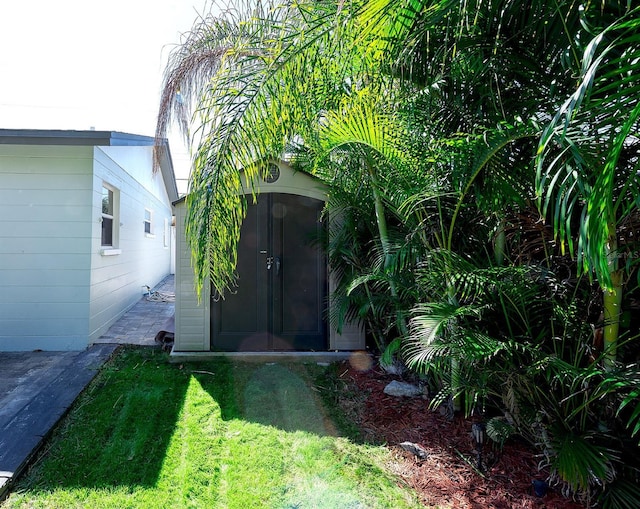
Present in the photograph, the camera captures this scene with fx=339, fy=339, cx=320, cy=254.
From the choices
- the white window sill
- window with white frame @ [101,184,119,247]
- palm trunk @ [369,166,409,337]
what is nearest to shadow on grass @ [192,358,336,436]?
palm trunk @ [369,166,409,337]

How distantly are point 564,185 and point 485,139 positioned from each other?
0.66 metres

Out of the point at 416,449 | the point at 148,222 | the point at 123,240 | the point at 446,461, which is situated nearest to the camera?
the point at 446,461

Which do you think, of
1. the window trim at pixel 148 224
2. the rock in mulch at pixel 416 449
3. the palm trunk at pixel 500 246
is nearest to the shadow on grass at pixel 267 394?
the rock in mulch at pixel 416 449

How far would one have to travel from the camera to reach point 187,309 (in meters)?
4.70

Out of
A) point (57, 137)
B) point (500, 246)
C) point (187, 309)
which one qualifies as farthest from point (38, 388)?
point (500, 246)

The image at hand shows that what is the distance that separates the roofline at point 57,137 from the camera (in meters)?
4.32

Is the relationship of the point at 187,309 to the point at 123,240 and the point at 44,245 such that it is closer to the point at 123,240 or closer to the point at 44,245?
the point at 44,245

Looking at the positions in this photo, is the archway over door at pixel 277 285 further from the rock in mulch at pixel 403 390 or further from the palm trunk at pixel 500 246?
the palm trunk at pixel 500 246

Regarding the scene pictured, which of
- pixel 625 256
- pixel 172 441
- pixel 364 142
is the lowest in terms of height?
pixel 172 441

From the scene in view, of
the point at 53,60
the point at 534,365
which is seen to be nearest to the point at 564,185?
the point at 534,365

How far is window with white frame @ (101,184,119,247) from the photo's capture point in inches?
245

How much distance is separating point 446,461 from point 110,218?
6680mm

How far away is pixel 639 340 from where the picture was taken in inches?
80.3

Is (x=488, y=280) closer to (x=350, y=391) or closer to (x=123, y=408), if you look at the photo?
(x=350, y=391)
